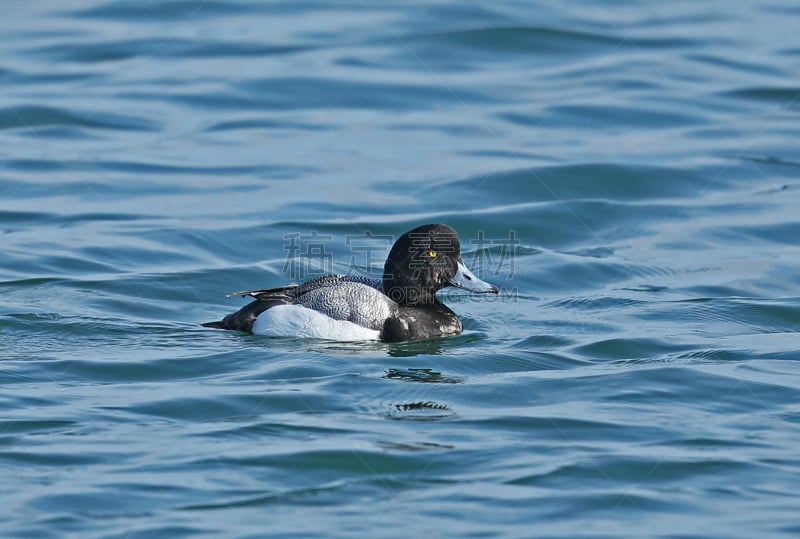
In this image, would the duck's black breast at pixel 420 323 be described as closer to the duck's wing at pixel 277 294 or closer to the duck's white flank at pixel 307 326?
the duck's white flank at pixel 307 326

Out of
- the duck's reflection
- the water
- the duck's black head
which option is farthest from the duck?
the duck's reflection

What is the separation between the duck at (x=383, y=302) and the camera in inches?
452

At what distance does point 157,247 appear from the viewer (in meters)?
14.9

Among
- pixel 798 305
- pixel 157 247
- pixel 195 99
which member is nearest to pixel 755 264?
pixel 798 305

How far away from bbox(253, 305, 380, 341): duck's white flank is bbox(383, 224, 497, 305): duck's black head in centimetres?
55

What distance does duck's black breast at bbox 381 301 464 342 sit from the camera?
1148 cm

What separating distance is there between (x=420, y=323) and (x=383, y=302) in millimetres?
369

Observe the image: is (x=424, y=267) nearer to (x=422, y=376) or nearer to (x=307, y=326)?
(x=307, y=326)

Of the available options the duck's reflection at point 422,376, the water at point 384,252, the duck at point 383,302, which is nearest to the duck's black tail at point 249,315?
the duck at point 383,302

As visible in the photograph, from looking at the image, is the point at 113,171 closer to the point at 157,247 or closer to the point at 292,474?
the point at 157,247

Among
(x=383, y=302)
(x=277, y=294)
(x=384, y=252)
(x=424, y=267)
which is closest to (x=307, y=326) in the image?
(x=277, y=294)

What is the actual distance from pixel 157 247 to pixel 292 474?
23.1 feet

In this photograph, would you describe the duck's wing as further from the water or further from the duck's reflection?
the duck's reflection

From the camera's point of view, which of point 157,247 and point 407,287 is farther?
point 157,247
